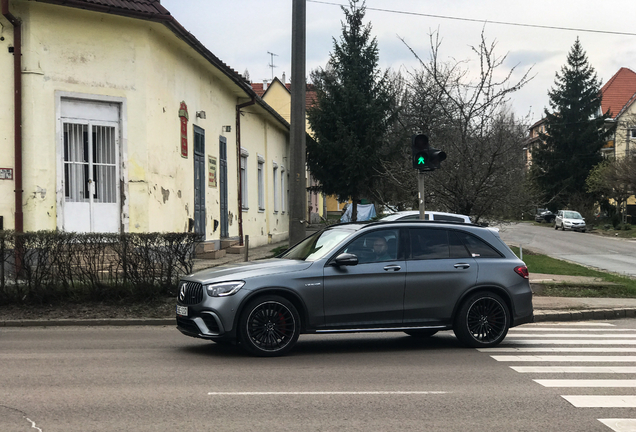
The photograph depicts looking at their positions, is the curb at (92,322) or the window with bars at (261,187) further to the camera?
the window with bars at (261,187)

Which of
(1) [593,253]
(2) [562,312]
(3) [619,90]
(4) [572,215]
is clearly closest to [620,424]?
(2) [562,312]

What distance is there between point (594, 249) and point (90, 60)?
85.8ft

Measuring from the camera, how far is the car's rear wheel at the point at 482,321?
9508 millimetres

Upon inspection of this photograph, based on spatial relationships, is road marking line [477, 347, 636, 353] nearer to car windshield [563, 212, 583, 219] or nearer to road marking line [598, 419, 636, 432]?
road marking line [598, 419, 636, 432]

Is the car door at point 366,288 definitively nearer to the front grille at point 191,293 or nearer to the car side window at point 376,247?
the car side window at point 376,247

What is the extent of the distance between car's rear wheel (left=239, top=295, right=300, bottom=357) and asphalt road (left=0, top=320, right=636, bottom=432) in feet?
0.54

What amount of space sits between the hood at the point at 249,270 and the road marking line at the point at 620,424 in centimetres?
413

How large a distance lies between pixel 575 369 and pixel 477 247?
2.24 metres

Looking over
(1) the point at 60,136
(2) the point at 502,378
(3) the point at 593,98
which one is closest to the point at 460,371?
(2) the point at 502,378

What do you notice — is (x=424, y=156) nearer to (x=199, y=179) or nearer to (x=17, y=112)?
(x=199, y=179)

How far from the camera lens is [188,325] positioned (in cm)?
878

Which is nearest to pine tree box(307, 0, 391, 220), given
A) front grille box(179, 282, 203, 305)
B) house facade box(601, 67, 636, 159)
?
front grille box(179, 282, 203, 305)

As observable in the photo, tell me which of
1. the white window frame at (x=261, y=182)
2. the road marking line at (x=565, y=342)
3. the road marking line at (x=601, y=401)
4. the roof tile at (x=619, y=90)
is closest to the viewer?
the road marking line at (x=601, y=401)

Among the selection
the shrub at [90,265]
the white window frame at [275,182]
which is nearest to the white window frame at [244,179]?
the white window frame at [275,182]
